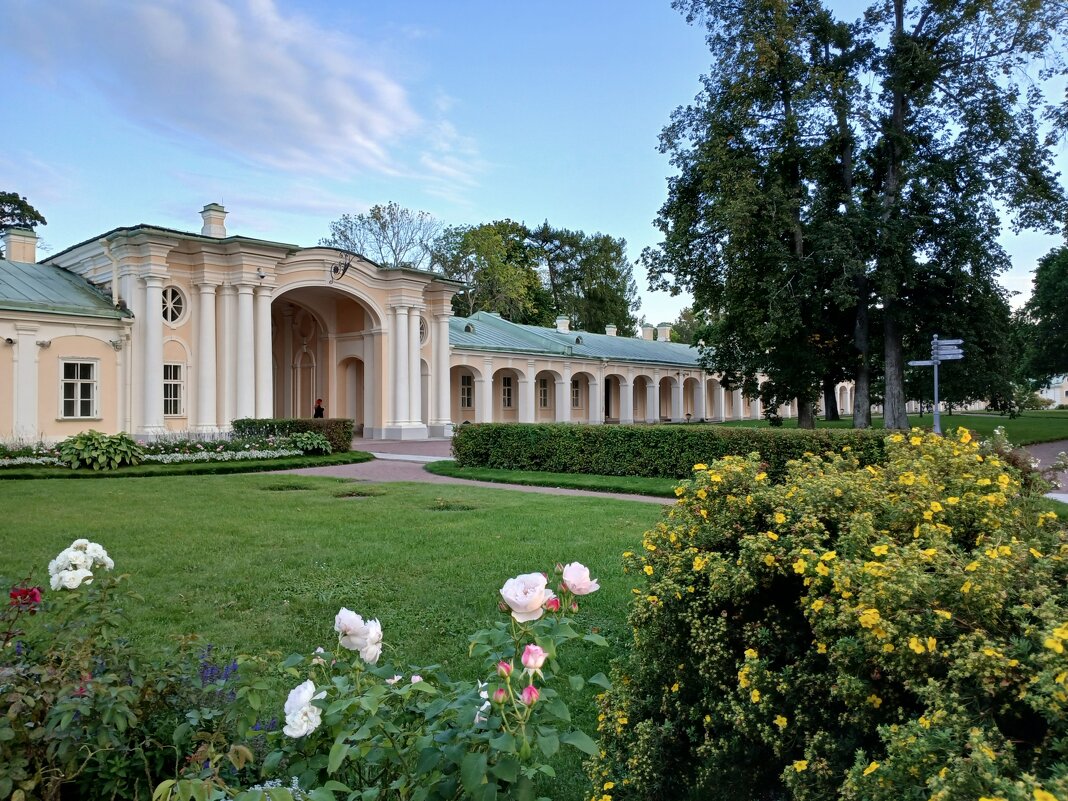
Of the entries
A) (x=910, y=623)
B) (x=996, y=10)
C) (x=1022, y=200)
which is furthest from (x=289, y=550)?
(x=996, y=10)

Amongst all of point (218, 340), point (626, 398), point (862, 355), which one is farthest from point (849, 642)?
point (626, 398)

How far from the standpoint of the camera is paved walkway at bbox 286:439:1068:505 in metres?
12.5

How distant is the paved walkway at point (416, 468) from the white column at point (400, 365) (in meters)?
1.44

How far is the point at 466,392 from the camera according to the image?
116ft

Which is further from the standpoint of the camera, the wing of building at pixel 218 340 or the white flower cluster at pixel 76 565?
the wing of building at pixel 218 340

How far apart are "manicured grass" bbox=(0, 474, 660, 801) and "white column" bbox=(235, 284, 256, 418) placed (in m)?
10.9

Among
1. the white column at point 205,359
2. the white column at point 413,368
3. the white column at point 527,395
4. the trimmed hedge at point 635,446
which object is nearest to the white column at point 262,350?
the white column at point 205,359

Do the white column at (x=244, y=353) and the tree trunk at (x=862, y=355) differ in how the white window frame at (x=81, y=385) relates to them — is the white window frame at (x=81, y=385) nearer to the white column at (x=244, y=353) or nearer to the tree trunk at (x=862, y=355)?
the white column at (x=244, y=353)

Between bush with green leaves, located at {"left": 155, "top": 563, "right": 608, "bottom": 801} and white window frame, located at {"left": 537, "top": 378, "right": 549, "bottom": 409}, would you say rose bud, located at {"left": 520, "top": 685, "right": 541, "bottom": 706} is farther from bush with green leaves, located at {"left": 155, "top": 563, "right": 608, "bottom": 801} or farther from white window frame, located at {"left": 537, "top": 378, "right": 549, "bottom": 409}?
white window frame, located at {"left": 537, "top": 378, "right": 549, "bottom": 409}

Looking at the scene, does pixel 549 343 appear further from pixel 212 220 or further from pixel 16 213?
pixel 16 213

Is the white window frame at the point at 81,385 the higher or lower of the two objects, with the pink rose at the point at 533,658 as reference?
higher

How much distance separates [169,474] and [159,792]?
15109 mm

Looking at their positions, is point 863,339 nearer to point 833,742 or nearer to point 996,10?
point 996,10

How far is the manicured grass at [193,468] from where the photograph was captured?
14721 millimetres
